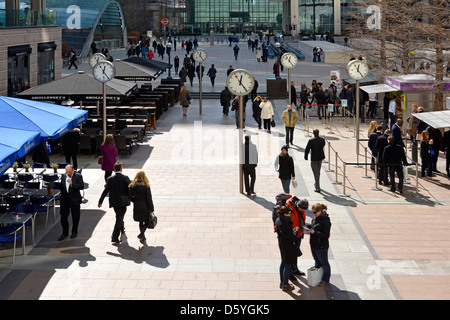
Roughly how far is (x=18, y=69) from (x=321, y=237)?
73.4 ft

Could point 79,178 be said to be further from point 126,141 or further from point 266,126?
point 266,126

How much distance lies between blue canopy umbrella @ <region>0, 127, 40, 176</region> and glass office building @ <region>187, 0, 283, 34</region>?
147m

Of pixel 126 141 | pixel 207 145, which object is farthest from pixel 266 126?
pixel 126 141

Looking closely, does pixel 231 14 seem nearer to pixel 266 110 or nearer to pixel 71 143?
pixel 266 110

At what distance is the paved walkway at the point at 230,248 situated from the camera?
955 cm

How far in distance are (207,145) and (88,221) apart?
919cm

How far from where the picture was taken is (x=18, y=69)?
28.5 m

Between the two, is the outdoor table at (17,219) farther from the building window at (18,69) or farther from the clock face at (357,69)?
the building window at (18,69)

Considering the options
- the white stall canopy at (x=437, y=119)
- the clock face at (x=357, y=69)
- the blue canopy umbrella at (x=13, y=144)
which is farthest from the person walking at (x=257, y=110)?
the blue canopy umbrella at (x=13, y=144)

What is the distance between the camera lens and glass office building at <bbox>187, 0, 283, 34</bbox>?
156 meters

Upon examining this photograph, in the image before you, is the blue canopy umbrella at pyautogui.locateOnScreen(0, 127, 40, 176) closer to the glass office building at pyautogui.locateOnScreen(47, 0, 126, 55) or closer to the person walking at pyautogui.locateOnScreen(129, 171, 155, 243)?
the person walking at pyautogui.locateOnScreen(129, 171, 155, 243)

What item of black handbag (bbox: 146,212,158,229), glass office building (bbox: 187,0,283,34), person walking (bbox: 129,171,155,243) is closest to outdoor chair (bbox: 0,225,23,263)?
person walking (bbox: 129,171,155,243)

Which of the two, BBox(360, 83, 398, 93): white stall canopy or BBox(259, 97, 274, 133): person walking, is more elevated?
BBox(360, 83, 398, 93): white stall canopy

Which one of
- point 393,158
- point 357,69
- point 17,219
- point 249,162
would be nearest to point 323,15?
point 357,69
